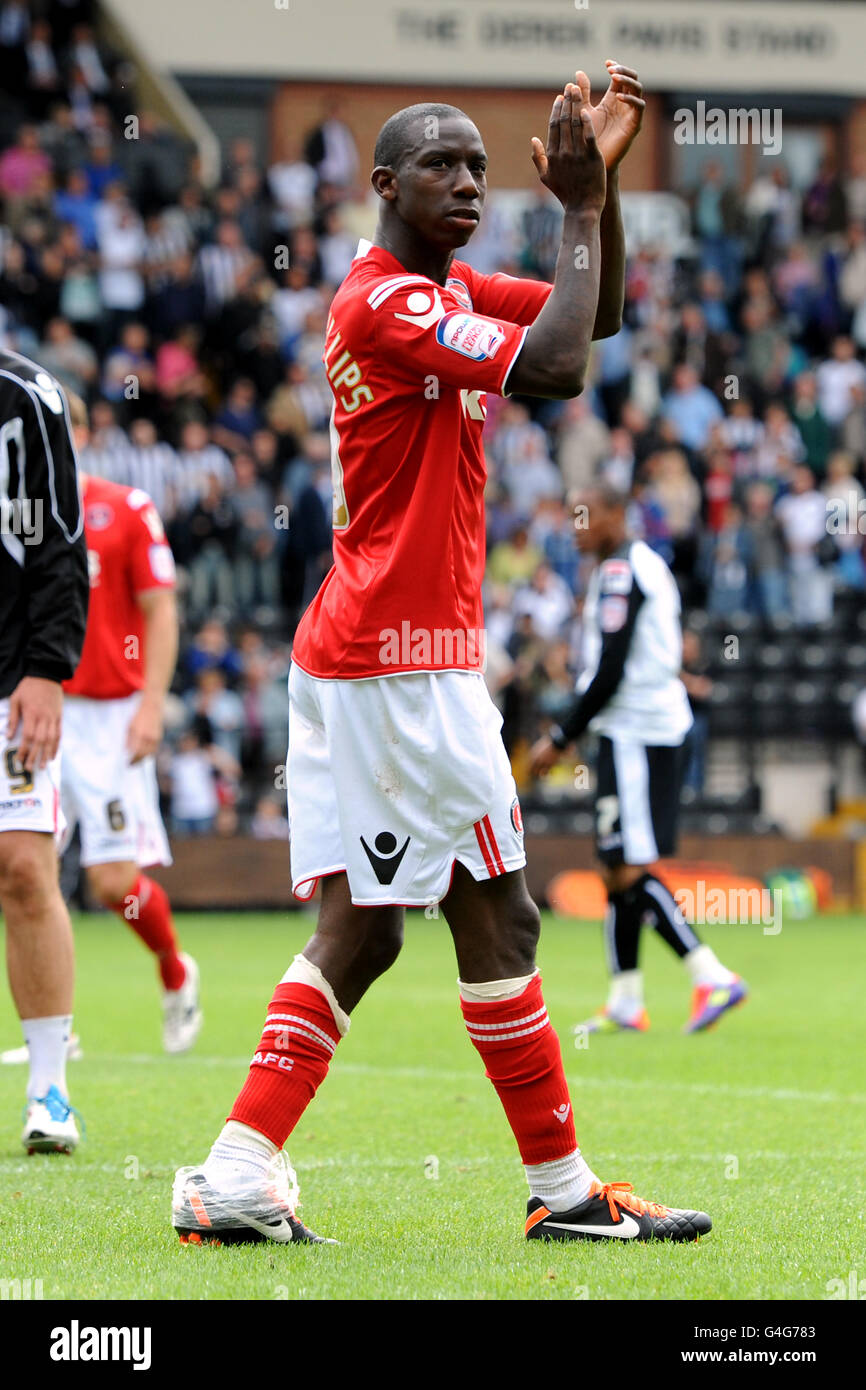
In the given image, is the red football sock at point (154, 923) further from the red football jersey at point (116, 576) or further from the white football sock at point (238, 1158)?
the white football sock at point (238, 1158)

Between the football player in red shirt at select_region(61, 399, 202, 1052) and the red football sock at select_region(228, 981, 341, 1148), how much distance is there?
377cm

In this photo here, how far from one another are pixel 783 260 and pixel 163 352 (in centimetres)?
857

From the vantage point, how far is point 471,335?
13.0ft

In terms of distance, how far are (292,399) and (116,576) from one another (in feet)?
37.0

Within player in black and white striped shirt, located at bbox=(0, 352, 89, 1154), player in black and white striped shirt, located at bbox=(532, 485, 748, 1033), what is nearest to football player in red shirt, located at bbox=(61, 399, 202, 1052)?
player in black and white striped shirt, located at bbox=(532, 485, 748, 1033)

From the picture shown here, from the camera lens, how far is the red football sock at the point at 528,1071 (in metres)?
4.30

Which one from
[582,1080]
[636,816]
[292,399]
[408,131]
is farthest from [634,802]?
[292,399]

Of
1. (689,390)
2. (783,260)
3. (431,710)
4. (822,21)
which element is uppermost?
(822,21)

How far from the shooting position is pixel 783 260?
942 inches

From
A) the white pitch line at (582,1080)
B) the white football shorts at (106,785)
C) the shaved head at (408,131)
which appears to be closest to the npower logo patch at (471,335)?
the shaved head at (408,131)

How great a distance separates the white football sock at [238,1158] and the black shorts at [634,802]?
16.1ft

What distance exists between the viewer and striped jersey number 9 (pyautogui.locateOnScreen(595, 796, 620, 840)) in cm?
909
